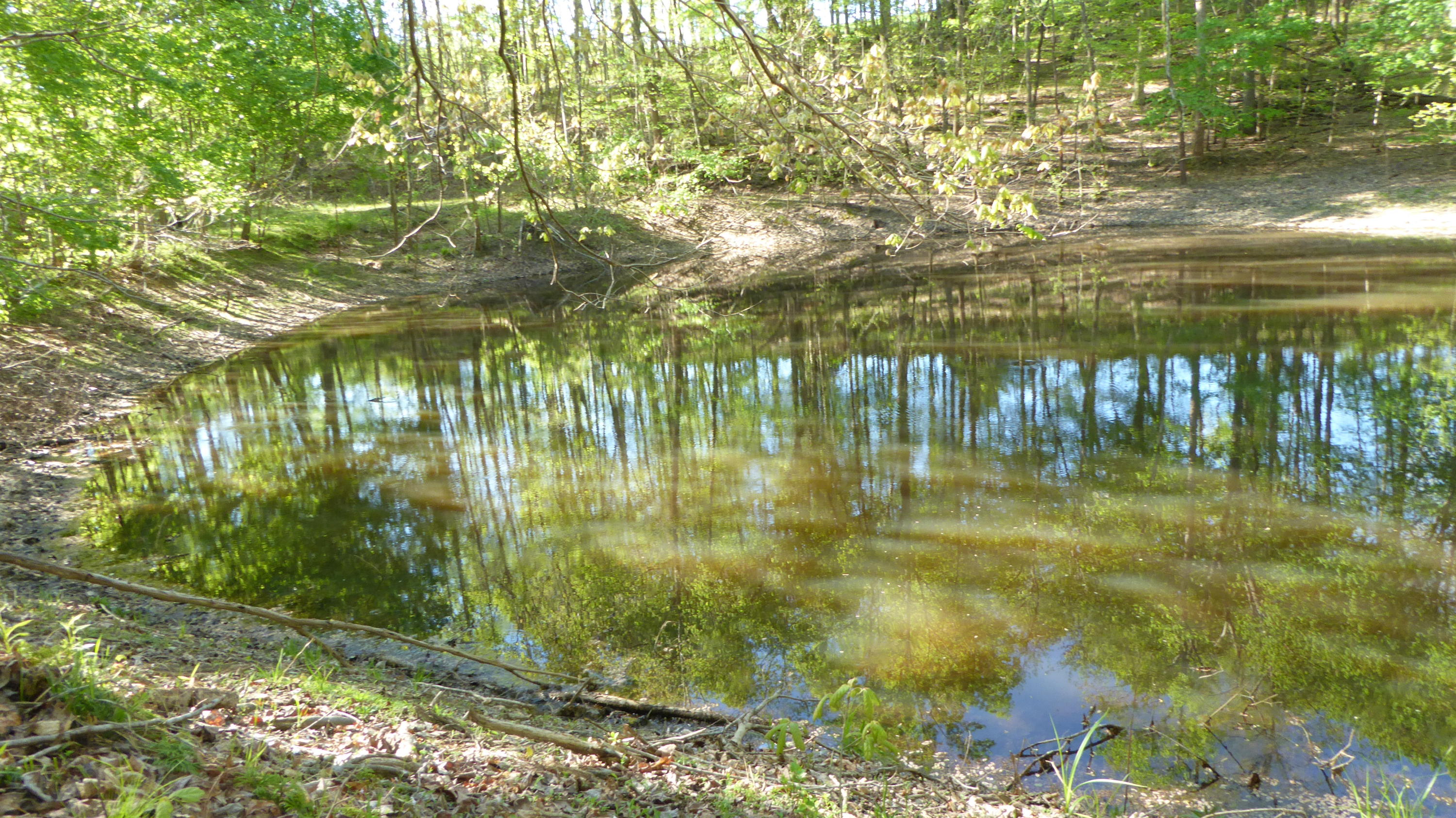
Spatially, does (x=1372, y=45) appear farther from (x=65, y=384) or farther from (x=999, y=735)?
(x=65, y=384)

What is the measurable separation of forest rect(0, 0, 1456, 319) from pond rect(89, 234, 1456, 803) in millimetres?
2950

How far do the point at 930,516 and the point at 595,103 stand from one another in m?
21.0

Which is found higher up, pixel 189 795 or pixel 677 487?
pixel 189 795

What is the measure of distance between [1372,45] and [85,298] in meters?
39.0

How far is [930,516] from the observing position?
8477 millimetres

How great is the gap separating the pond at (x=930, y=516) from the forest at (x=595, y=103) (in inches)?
116

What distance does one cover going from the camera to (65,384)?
13.8 m

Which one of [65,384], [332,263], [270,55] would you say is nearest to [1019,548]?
[65,384]

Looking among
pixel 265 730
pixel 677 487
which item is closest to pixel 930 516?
pixel 677 487

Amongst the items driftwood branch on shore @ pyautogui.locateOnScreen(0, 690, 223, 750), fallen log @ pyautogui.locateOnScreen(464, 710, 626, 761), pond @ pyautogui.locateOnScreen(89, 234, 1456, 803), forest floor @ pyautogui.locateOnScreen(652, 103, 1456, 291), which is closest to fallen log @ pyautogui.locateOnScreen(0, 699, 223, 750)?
driftwood branch on shore @ pyautogui.locateOnScreen(0, 690, 223, 750)

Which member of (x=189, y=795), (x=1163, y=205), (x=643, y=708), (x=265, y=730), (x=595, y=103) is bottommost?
(x=643, y=708)

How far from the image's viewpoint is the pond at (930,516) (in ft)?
18.3

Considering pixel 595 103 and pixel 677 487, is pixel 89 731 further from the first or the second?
pixel 595 103

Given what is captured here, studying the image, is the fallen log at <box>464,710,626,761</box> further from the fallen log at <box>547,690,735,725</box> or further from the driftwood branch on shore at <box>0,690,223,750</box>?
the driftwood branch on shore at <box>0,690,223,750</box>
